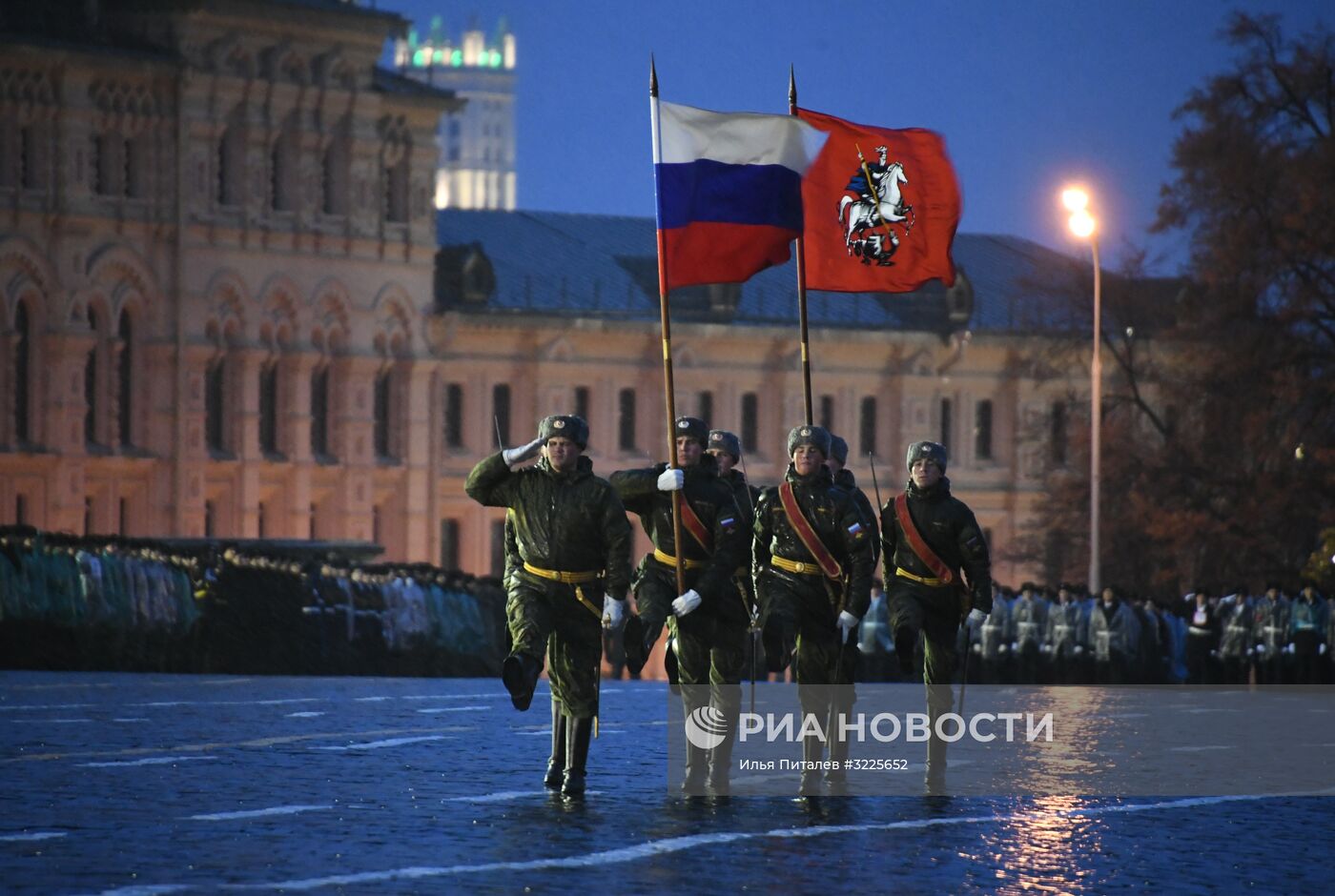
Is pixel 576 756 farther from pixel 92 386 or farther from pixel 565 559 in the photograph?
pixel 92 386

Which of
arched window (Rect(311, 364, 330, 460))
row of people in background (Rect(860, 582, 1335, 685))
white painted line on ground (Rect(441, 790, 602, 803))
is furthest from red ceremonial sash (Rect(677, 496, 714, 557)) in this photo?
arched window (Rect(311, 364, 330, 460))

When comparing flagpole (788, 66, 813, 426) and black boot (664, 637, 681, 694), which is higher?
flagpole (788, 66, 813, 426)

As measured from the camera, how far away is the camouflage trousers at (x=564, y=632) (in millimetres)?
14867

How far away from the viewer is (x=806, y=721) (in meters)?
15.6

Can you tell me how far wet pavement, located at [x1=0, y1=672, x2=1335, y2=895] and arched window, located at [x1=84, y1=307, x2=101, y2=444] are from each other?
45655mm

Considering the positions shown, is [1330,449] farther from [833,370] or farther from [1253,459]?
[833,370]

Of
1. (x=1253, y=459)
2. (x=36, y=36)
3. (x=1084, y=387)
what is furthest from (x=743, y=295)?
(x=1253, y=459)

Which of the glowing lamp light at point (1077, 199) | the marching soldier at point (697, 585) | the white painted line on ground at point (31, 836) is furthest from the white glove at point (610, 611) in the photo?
the glowing lamp light at point (1077, 199)

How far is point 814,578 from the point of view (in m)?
15.6

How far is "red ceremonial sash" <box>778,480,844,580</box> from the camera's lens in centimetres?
1562

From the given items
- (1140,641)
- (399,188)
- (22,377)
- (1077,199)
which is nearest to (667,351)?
(1140,641)

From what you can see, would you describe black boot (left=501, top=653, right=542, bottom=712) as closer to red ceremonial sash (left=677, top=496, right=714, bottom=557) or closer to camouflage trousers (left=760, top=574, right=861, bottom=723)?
red ceremonial sash (left=677, top=496, right=714, bottom=557)

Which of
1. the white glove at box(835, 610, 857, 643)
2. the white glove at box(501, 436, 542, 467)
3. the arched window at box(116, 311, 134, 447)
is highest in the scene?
the arched window at box(116, 311, 134, 447)

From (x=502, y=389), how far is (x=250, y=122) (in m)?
11.3
